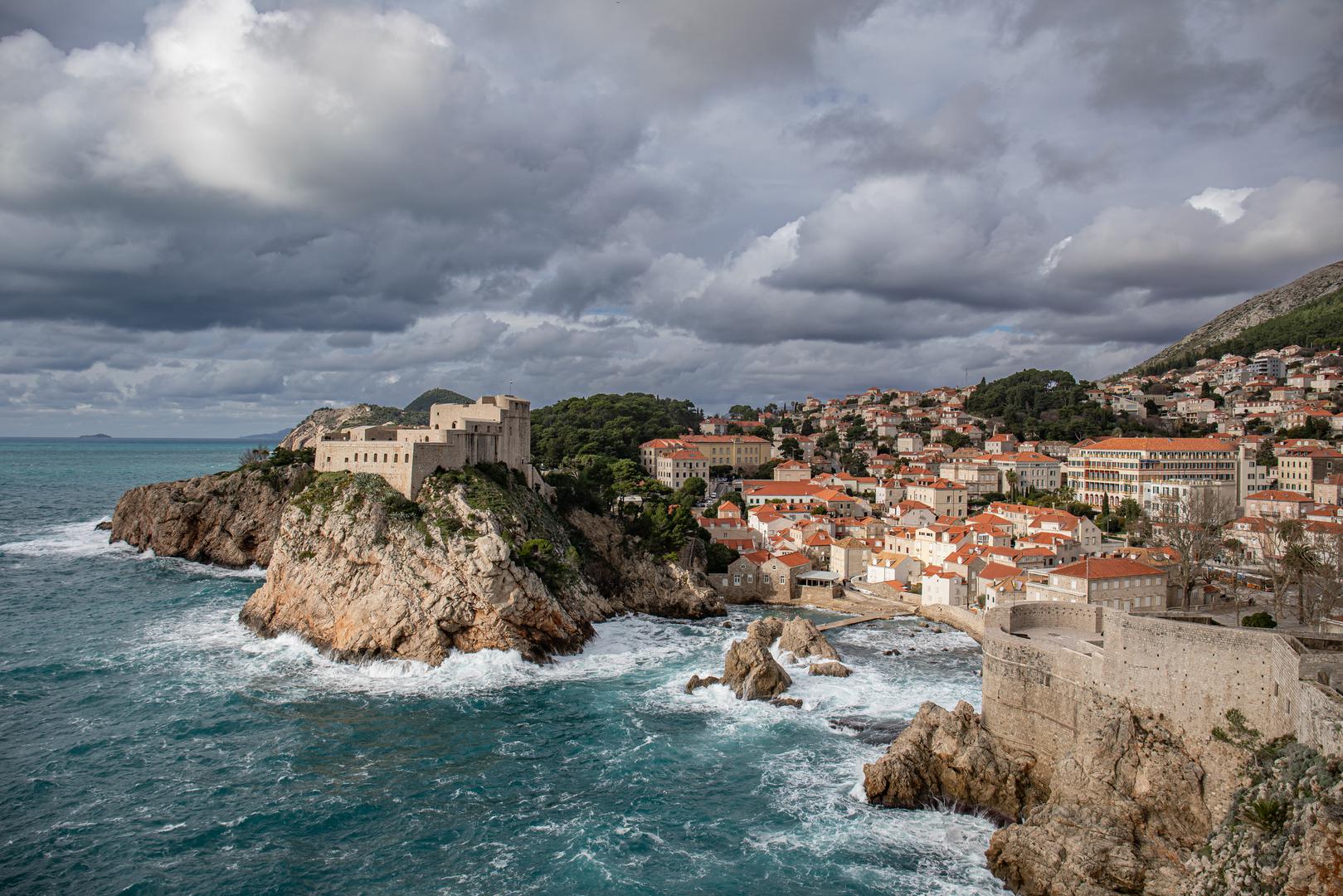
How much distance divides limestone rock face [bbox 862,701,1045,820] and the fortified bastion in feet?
2.17

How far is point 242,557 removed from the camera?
158 ft

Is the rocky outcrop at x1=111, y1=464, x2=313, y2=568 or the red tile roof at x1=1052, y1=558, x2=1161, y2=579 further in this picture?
the rocky outcrop at x1=111, y1=464, x2=313, y2=568

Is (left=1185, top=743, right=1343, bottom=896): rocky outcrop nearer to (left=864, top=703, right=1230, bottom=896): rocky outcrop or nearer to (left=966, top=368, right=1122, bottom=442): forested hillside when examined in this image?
(left=864, top=703, right=1230, bottom=896): rocky outcrop

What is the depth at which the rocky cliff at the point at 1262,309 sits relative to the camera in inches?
6403

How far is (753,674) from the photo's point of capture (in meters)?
26.4

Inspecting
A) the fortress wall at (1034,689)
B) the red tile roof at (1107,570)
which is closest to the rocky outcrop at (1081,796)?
the fortress wall at (1034,689)

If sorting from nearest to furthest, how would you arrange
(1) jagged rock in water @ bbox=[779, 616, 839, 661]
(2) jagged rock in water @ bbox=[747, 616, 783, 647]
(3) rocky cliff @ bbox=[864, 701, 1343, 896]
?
(3) rocky cliff @ bbox=[864, 701, 1343, 896], (2) jagged rock in water @ bbox=[747, 616, 783, 647], (1) jagged rock in water @ bbox=[779, 616, 839, 661]

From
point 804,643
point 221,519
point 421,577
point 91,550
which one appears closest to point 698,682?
point 804,643

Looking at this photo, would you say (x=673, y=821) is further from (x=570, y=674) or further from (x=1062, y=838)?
(x=570, y=674)

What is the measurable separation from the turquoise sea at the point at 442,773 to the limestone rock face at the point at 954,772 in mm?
523

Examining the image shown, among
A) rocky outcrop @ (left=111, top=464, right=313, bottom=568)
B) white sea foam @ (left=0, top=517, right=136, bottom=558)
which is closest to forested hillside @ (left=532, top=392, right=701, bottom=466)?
rocky outcrop @ (left=111, top=464, right=313, bottom=568)

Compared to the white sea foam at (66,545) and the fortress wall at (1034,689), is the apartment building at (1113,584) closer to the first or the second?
the fortress wall at (1034,689)

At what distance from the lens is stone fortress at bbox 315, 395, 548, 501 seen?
115 feet

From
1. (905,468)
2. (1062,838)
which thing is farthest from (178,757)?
(905,468)
